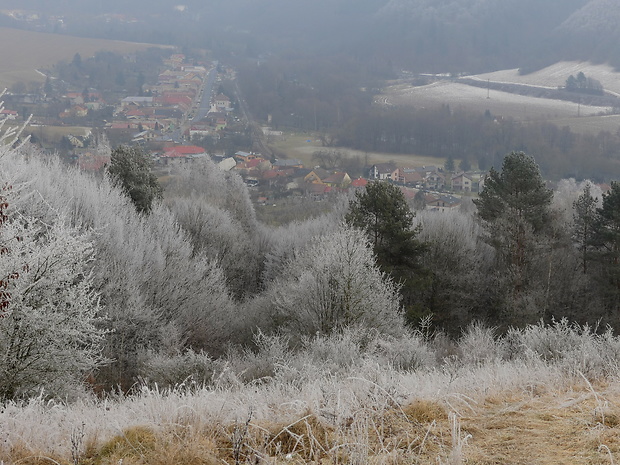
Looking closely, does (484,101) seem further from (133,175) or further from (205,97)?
(133,175)

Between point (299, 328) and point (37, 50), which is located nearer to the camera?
point (299, 328)

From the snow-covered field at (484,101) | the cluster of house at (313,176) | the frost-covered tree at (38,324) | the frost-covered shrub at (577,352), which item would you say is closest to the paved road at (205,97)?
the cluster of house at (313,176)

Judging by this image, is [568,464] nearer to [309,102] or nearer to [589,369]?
[589,369]

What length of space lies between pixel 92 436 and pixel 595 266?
28.0m

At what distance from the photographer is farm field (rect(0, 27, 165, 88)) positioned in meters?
93.7

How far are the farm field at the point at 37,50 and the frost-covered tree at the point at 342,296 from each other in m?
80.5

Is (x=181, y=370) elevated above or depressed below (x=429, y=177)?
below

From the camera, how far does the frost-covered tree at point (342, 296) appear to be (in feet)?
60.4

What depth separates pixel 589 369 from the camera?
279 inches

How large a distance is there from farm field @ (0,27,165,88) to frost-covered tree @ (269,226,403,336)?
3170 inches

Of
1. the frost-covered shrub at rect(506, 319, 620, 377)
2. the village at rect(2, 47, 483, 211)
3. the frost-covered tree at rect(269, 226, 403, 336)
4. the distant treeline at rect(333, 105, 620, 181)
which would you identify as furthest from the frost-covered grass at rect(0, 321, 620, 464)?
the distant treeline at rect(333, 105, 620, 181)

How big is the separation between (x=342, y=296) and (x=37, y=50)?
124015 millimetres

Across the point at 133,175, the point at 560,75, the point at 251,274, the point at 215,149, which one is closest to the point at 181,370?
the point at 133,175

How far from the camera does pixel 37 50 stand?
11756 cm
